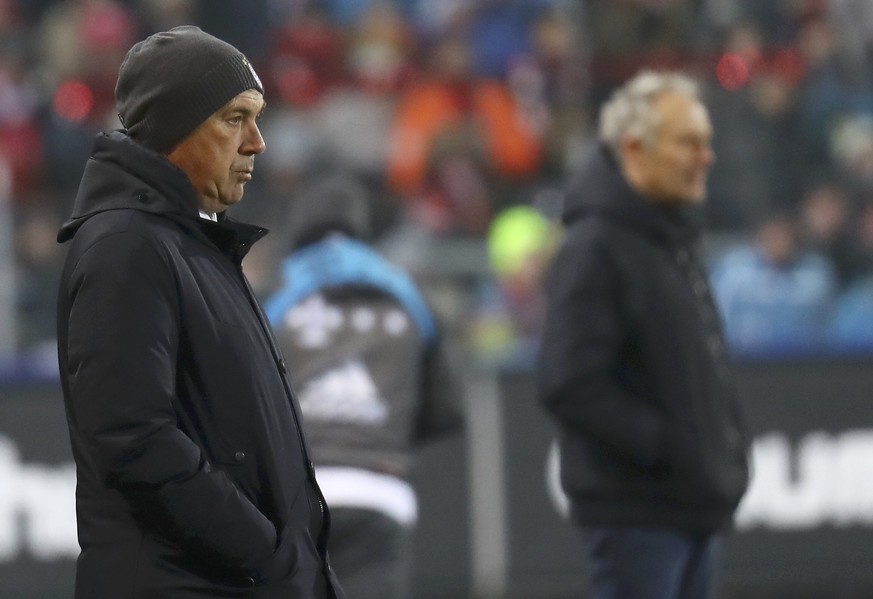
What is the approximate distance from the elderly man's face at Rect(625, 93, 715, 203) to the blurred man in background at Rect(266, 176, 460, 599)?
0.84m

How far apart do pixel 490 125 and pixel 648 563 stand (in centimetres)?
637

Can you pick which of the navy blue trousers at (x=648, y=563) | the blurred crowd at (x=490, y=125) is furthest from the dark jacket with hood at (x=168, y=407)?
the blurred crowd at (x=490, y=125)

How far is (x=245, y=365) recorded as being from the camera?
269cm

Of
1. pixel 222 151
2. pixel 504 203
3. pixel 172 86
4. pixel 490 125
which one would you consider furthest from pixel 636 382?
pixel 490 125

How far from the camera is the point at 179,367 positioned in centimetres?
266

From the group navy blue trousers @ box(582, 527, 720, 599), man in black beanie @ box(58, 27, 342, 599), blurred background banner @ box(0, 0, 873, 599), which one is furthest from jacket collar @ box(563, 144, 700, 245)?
blurred background banner @ box(0, 0, 873, 599)

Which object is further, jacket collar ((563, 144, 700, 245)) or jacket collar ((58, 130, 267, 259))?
jacket collar ((563, 144, 700, 245))

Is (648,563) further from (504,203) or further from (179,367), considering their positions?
(504,203)

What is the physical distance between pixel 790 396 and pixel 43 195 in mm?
4863

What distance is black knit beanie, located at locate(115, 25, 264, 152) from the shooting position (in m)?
2.74

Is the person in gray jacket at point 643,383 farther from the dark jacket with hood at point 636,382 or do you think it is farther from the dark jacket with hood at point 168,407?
the dark jacket with hood at point 168,407

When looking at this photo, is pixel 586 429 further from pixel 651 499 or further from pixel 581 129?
pixel 581 129

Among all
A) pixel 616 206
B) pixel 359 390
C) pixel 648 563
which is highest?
pixel 616 206

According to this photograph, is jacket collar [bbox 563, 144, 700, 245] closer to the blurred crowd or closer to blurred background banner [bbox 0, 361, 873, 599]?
blurred background banner [bbox 0, 361, 873, 599]
